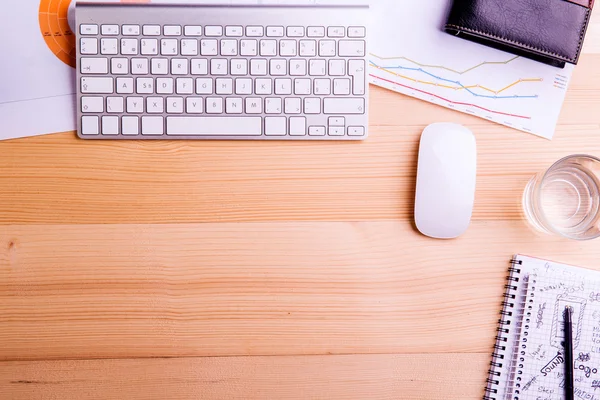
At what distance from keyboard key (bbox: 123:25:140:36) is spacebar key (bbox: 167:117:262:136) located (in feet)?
0.36

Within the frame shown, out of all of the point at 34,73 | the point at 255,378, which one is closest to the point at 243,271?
the point at 255,378

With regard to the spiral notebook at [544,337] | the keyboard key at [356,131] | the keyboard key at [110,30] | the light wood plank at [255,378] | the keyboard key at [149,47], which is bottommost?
the light wood plank at [255,378]

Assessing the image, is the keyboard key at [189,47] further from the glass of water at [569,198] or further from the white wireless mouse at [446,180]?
the glass of water at [569,198]

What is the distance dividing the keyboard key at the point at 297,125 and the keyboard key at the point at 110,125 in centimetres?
21

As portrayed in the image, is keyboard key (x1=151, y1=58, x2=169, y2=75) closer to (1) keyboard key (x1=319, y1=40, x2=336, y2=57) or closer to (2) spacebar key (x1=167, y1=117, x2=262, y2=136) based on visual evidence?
(2) spacebar key (x1=167, y1=117, x2=262, y2=136)

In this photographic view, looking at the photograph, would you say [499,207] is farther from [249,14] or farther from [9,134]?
[9,134]

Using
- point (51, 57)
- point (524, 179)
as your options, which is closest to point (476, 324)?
point (524, 179)

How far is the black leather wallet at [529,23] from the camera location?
61cm

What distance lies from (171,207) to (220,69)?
182 mm

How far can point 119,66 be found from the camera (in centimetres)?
60

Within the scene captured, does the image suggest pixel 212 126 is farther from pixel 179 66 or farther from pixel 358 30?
pixel 358 30

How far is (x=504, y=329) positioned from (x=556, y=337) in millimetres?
63

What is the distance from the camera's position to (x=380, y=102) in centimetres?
64

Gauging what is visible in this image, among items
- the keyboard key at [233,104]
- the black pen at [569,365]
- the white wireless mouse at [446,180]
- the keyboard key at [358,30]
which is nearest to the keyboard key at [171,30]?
the keyboard key at [233,104]
